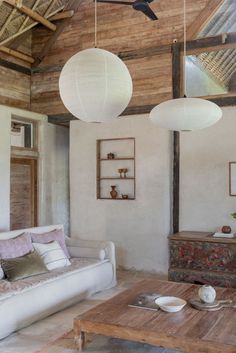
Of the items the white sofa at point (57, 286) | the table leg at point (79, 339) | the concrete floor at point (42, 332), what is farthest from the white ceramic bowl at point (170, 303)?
the white sofa at point (57, 286)

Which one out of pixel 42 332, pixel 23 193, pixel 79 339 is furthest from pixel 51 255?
pixel 23 193

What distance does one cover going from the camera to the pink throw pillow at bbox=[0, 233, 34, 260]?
4.24 m

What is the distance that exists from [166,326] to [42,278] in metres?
1.66

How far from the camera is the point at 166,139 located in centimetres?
617

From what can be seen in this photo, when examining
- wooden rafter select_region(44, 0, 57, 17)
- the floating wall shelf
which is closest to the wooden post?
the floating wall shelf

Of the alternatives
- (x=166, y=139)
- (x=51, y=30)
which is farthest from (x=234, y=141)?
(x=51, y=30)

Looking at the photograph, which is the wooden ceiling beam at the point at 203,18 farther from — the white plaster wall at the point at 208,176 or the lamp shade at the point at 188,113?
the lamp shade at the point at 188,113

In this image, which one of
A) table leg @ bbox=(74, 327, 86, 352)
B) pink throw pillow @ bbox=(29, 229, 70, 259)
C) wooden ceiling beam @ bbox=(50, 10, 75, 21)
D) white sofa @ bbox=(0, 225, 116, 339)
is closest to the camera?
table leg @ bbox=(74, 327, 86, 352)

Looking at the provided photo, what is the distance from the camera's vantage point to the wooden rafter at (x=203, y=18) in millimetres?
5844

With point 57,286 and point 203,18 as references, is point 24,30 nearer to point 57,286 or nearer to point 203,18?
point 203,18

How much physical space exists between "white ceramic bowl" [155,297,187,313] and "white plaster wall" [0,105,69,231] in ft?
11.5

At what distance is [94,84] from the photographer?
2875mm

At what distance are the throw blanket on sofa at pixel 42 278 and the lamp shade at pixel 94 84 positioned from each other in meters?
1.83

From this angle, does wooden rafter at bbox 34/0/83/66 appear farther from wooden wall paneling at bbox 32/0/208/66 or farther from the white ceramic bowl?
the white ceramic bowl
